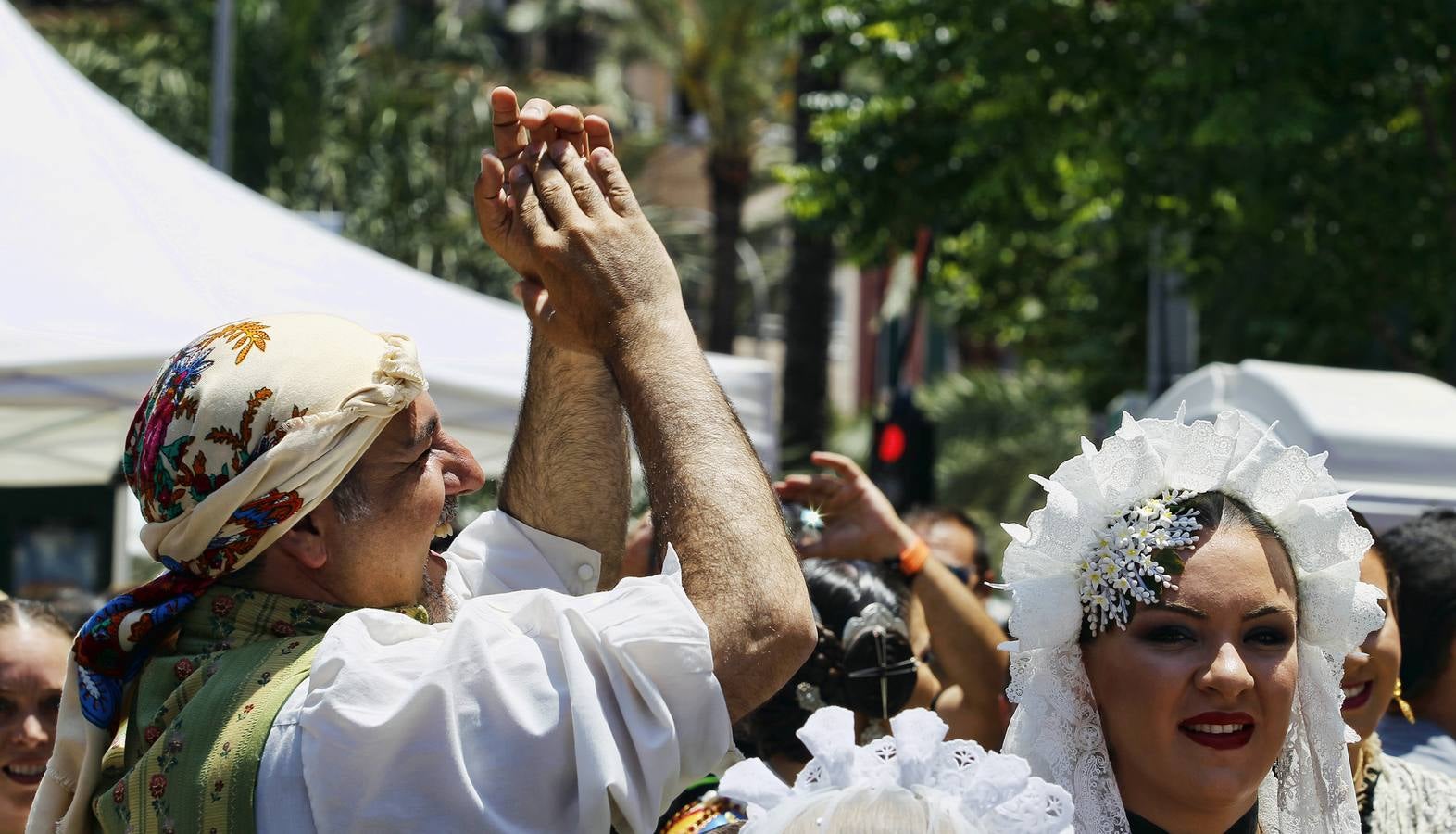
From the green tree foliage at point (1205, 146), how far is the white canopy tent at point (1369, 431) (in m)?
2.38

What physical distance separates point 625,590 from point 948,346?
32.4 metres

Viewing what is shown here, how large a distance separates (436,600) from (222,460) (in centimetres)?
46

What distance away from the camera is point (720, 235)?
18750 millimetres

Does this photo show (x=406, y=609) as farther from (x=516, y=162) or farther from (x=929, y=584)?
(x=929, y=584)

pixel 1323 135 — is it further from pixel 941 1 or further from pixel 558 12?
pixel 558 12

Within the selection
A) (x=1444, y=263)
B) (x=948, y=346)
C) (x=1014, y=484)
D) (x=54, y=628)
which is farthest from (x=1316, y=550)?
(x=948, y=346)

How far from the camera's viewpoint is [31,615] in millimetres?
3279

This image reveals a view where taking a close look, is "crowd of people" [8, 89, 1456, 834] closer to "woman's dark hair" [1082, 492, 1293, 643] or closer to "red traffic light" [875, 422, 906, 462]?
"woman's dark hair" [1082, 492, 1293, 643]

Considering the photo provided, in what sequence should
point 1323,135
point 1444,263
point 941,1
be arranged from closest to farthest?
point 1323,135 → point 1444,263 → point 941,1

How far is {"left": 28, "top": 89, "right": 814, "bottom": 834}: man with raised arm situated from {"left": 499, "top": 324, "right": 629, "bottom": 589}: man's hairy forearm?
10.3 inches

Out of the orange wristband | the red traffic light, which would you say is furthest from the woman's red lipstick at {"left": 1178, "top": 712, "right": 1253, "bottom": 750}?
the red traffic light

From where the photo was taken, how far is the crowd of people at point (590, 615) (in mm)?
1794

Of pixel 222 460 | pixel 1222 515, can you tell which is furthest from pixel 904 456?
pixel 222 460

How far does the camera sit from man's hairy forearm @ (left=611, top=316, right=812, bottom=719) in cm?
183
